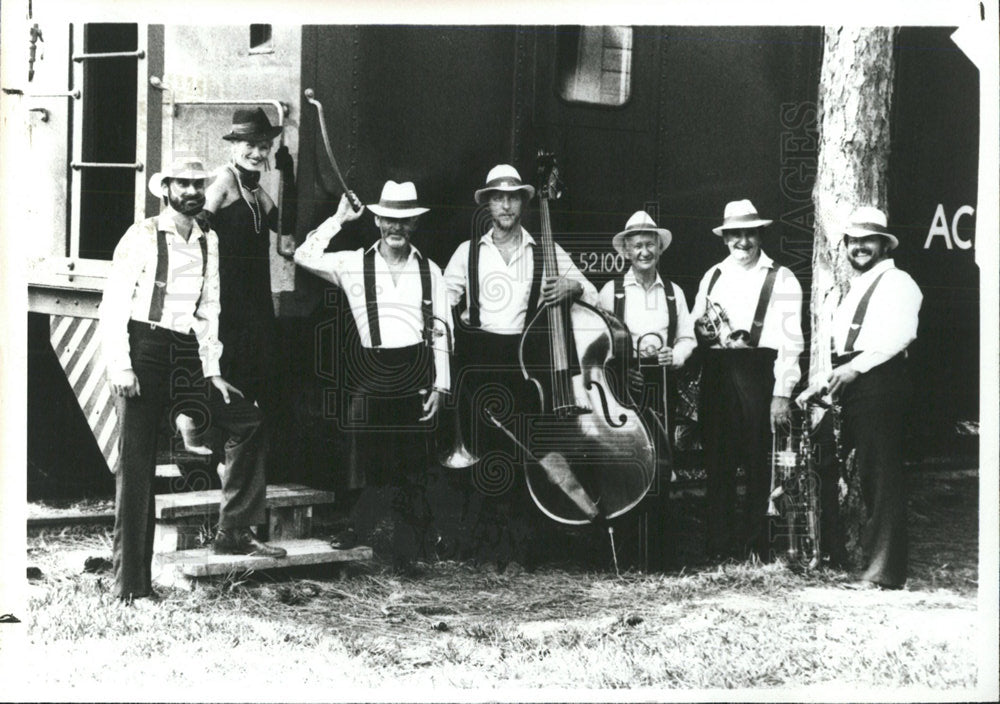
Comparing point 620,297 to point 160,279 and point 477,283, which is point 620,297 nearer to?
point 477,283

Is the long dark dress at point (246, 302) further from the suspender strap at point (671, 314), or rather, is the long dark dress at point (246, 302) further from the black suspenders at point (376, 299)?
the suspender strap at point (671, 314)

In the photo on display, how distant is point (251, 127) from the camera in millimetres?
6180

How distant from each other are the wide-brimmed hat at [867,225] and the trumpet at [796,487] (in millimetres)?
925

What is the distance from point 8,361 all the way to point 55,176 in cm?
93

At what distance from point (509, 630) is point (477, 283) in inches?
66.5

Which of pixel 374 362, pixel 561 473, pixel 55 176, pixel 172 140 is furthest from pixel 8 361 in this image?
pixel 561 473

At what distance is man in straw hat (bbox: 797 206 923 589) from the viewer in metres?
6.43

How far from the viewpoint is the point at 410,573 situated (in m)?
6.33

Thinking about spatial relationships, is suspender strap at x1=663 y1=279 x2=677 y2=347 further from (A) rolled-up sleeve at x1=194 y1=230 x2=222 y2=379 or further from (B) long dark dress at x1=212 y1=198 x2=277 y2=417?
(A) rolled-up sleeve at x1=194 y1=230 x2=222 y2=379

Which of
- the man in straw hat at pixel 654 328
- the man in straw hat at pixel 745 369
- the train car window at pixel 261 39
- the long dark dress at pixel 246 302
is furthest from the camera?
the man in straw hat at pixel 745 369

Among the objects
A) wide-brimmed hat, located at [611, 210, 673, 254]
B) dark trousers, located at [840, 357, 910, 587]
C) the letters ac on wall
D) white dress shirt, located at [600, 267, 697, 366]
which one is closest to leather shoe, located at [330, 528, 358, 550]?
white dress shirt, located at [600, 267, 697, 366]

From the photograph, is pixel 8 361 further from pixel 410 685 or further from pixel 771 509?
pixel 771 509

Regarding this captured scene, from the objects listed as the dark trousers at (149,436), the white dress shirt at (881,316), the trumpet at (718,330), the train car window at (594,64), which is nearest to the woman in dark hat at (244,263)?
the dark trousers at (149,436)

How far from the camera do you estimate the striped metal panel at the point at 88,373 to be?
21.0ft
